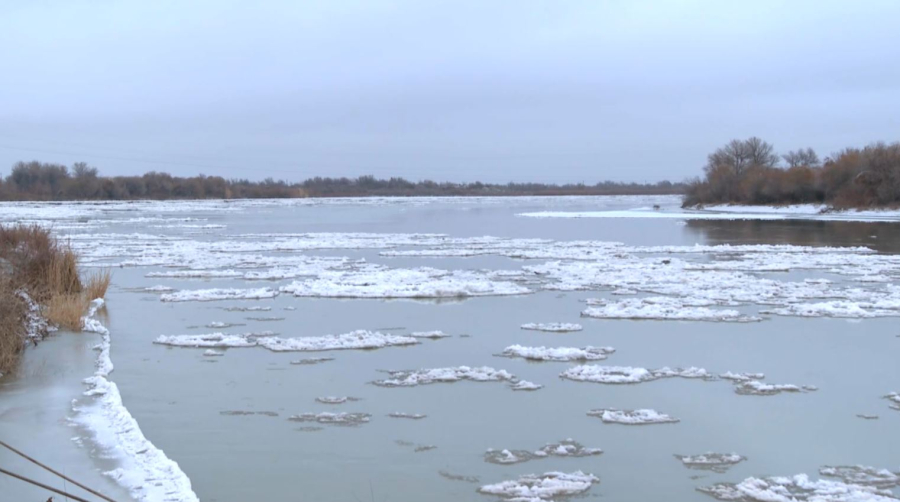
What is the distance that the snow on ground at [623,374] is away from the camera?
31.8 ft

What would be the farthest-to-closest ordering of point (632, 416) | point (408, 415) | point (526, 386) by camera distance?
point (526, 386)
point (408, 415)
point (632, 416)

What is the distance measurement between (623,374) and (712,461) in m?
2.87

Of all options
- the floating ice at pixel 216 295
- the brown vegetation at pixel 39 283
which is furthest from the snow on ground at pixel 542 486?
the floating ice at pixel 216 295

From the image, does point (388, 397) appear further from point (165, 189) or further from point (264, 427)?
point (165, 189)

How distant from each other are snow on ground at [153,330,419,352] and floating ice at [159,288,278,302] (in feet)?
13.3

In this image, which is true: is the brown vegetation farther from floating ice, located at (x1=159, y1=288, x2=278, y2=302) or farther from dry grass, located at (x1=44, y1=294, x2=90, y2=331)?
floating ice, located at (x1=159, y1=288, x2=278, y2=302)

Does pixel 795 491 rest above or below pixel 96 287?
below

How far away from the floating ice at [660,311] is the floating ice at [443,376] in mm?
4397

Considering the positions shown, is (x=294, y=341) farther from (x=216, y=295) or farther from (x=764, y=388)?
(x=764, y=388)

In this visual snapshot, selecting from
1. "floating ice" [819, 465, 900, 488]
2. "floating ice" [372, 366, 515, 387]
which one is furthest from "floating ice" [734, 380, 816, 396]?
"floating ice" [372, 366, 515, 387]

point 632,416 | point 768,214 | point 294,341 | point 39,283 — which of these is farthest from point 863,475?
point 768,214

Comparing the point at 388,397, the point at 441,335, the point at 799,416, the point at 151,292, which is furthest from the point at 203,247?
the point at 799,416

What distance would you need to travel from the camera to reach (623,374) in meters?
9.89

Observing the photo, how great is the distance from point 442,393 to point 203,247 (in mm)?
21176
